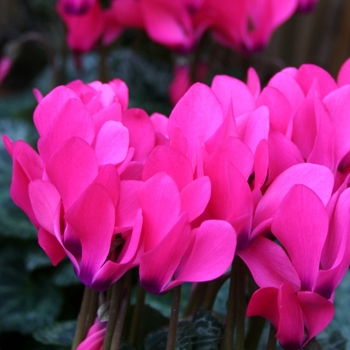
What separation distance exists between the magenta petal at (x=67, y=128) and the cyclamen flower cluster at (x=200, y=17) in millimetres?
631

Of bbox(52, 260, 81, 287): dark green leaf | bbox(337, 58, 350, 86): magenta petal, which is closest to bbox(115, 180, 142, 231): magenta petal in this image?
bbox(337, 58, 350, 86): magenta petal

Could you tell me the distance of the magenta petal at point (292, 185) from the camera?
0.37m

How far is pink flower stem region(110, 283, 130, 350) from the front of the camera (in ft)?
1.29

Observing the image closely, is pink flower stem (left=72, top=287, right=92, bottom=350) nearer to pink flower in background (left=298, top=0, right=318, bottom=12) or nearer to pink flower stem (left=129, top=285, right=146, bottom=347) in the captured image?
pink flower stem (left=129, top=285, right=146, bottom=347)

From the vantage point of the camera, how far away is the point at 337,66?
2.02m

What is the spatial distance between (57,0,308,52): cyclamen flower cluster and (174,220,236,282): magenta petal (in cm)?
71

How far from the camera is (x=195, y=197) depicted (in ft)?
1.16

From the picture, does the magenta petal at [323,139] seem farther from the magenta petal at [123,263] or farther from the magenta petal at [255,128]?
the magenta petal at [123,263]

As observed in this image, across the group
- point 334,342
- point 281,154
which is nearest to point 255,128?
point 281,154

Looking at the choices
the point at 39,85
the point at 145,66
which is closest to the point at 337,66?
the point at 145,66

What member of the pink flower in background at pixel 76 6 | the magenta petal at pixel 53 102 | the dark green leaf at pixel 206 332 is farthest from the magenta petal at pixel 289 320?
the pink flower in background at pixel 76 6

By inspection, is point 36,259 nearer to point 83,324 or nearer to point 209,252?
point 83,324

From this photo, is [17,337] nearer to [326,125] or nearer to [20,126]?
[20,126]

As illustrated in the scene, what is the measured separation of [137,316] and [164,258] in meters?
0.17
